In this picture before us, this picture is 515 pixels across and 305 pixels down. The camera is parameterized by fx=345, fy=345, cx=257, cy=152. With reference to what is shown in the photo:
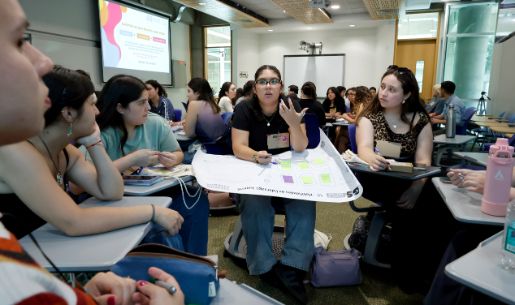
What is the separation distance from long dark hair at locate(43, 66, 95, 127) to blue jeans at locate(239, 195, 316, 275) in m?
1.05

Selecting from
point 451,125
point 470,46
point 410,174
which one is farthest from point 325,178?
point 470,46

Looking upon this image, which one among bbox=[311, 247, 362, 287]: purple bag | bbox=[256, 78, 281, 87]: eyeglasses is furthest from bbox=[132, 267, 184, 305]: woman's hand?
bbox=[256, 78, 281, 87]: eyeglasses

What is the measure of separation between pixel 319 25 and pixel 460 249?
9.03 meters

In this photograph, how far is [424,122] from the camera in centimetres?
231

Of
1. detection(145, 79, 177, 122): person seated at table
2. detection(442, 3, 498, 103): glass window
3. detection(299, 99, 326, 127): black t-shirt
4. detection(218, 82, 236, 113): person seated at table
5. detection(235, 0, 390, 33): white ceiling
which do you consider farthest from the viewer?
detection(235, 0, 390, 33): white ceiling

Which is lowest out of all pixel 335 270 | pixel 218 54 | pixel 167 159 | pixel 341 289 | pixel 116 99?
pixel 341 289

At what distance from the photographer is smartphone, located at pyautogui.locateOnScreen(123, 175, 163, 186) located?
164cm

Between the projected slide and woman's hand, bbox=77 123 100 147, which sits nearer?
woman's hand, bbox=77 123 100 147

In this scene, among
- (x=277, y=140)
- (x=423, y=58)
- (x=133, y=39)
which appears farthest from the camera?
(x=423, y=58)

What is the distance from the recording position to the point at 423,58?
345 inches

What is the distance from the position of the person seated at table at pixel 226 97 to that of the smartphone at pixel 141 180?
4.16 meters

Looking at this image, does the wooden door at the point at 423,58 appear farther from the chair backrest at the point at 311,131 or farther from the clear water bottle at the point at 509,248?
the clear water bottle at the point at 509,248

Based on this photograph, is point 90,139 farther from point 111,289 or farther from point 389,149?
point 389,149

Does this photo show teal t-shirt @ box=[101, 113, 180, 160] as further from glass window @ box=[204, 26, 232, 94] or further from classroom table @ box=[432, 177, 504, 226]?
glass window @ box=[204, 26, 232, 94]
